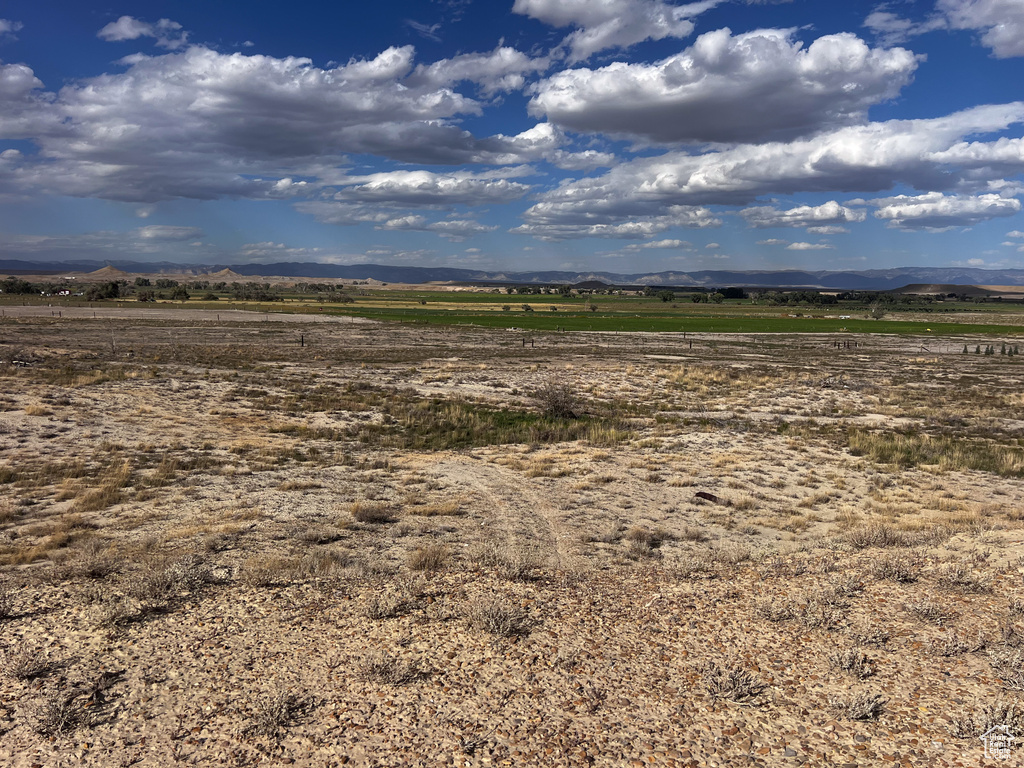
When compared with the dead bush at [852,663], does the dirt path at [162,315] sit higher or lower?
higher

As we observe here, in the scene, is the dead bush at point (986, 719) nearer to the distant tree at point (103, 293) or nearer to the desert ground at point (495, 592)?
the desert ground at point (495, 592)

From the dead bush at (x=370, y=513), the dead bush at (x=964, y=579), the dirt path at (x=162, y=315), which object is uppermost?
the dirt path at (x=162, y=315)

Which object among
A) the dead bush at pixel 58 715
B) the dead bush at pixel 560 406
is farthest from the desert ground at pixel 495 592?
the dead bush at pixel 560 406

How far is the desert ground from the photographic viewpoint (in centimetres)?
545

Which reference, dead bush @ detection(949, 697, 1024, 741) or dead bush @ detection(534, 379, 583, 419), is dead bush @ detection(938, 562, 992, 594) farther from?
dead bush @ detection(534, 379, 583, 419)

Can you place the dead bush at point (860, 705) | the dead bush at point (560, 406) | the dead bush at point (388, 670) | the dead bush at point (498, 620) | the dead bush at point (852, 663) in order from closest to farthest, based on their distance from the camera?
the dead bush at point (860, 705) → the dead bush at point (388, 670) → the dead bush at point (852, 663) → the dead bush at point (498, 620) → the dead bush at point (560, 406)

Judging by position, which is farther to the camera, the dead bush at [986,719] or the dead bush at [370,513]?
the dead bush at [370,513]

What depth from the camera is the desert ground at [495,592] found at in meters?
5.45

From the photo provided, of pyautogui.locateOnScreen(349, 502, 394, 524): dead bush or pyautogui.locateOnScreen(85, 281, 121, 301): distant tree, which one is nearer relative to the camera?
pyautogui.locateOnScreen(349, 502, 394, 524): dead bush

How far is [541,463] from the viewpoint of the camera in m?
17.9

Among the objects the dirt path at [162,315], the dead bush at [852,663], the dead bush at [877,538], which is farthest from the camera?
the dirt path at [162,315]

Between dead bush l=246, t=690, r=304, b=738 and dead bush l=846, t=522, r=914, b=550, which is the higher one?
dead bush l=246, t=690, r=304, b=738

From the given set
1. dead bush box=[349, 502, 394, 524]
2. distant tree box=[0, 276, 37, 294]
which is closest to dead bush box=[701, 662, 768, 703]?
dead bush box=[349, 502, 394, 524]

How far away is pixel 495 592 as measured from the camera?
840 cm
